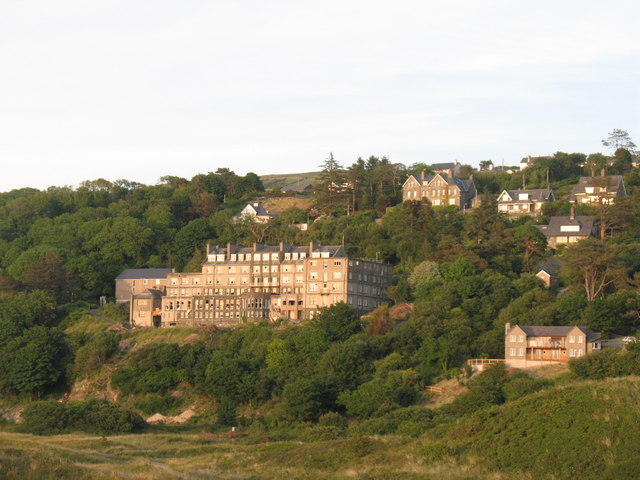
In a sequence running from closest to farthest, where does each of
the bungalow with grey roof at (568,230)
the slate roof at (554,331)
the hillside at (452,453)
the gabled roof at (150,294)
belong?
the hillside at (452,453) < the slate roof at (554,331) < the bungalow with grey roof at (568,230) < the gabled roof at (150,294)

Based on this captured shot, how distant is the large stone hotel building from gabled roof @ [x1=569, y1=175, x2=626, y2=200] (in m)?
33.3

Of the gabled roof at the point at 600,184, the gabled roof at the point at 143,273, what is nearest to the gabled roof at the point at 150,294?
the gabled roof at the point at 143,273

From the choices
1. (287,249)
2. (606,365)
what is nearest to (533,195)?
(287,249)

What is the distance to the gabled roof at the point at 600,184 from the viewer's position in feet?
423

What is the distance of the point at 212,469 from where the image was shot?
61375 millimetres

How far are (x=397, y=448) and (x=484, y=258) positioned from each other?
5114 centimetres

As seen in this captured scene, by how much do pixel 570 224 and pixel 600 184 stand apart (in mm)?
12127

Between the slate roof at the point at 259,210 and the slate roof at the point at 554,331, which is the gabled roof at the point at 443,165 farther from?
the slate roof at the point at 554,331

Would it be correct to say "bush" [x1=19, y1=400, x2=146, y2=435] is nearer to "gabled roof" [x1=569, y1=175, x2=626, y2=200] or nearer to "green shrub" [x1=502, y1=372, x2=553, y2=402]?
"green shrub" [x1=502, y1=372, x2=553, y2=402]

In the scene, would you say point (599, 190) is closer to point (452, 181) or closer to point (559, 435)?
point (452, 181)

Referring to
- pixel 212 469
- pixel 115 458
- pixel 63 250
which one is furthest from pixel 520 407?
pixel 63 250

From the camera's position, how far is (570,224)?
11981 centimetres

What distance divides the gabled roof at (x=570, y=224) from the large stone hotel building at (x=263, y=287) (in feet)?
69.5

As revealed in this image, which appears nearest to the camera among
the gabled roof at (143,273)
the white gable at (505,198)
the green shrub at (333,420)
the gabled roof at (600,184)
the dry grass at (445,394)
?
the green shrub at (333,420)
